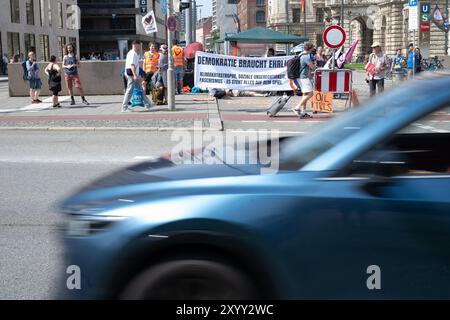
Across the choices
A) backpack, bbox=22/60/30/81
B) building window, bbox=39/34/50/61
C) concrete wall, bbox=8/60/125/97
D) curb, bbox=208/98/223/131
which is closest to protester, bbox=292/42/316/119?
curb, bbox=208/98/223/131

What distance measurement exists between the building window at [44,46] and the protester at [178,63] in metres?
48.9

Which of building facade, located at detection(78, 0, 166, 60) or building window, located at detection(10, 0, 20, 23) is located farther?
building facade, located at detection(78, 0, 166, 60)

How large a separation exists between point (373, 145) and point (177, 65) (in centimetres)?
1949

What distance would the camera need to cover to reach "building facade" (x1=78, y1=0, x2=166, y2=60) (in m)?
107

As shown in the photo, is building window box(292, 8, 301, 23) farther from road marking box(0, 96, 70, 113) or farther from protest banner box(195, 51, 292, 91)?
protest banner box(195, 51, 292, 91)

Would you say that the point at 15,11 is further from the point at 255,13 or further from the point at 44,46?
the point at 255,13

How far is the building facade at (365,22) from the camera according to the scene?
2574 inches

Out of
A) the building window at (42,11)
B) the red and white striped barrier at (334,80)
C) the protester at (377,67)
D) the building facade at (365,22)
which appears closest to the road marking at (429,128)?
the red and white striped barrier at (334,80)

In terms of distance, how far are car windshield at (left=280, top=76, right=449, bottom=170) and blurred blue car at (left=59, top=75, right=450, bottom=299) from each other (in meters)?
0.03

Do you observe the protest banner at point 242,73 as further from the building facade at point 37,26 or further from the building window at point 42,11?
the building window at point 42,11

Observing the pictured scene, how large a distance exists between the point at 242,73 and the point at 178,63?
4.43 metres

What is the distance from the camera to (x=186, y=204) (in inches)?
126

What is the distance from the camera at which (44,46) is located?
226 feet

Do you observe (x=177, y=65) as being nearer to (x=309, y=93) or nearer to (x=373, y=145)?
(x=309, y=93)
